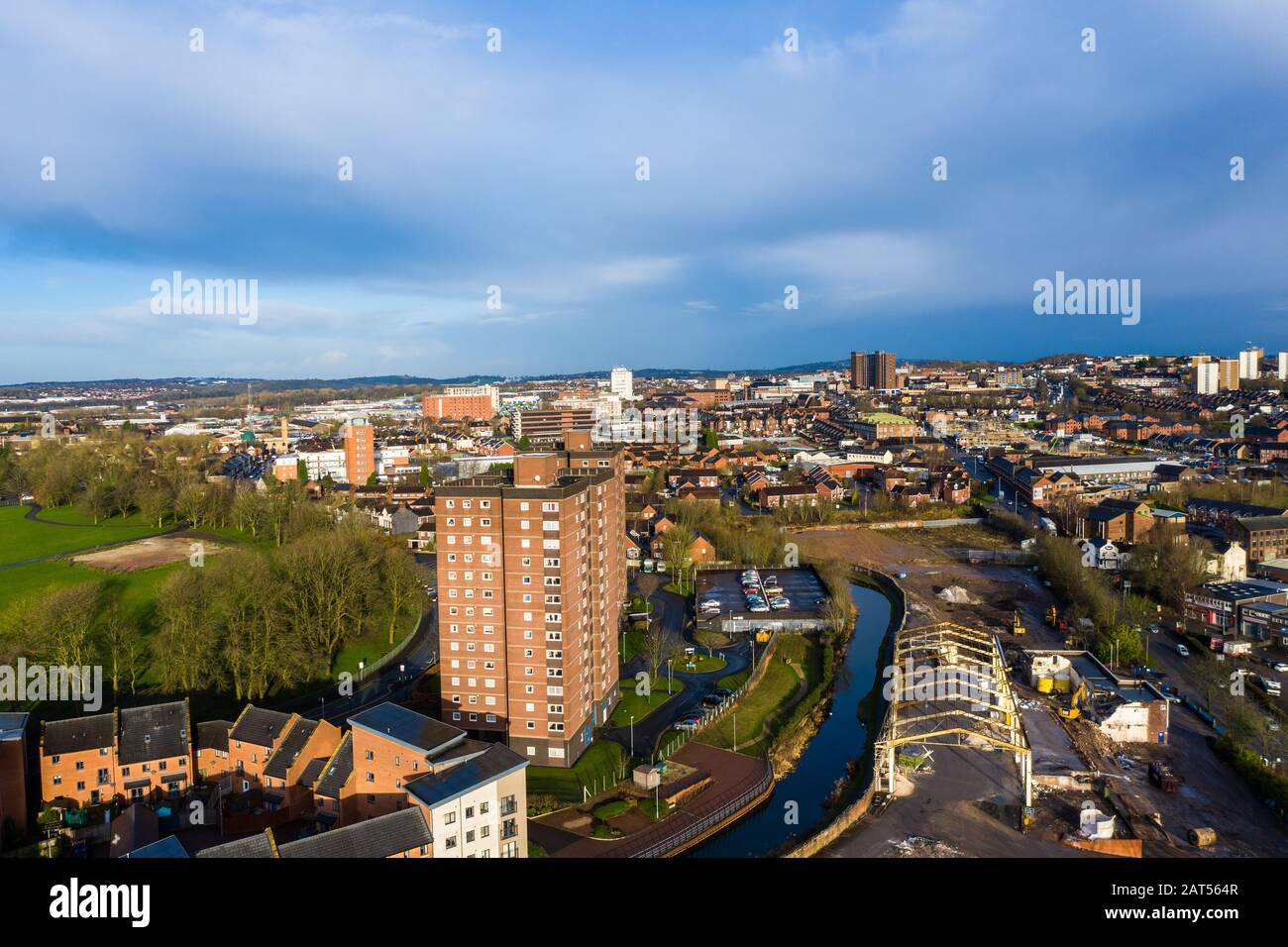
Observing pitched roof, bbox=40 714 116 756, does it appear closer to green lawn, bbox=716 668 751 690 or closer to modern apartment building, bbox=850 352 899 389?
green lawn, bbox=716 668 751 690

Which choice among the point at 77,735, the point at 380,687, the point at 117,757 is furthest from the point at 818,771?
the point at 77,735

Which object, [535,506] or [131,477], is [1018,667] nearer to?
[535,506]

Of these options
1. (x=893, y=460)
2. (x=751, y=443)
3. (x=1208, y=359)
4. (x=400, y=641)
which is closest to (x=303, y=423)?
(x=751, y=443)

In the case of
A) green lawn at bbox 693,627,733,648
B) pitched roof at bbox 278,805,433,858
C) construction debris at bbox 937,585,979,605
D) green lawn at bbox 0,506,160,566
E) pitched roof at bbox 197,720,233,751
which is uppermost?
green lawn at bbox 0,506,160,566

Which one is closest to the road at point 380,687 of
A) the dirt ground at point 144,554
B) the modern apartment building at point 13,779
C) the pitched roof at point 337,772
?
the pitched roof at point 337,772

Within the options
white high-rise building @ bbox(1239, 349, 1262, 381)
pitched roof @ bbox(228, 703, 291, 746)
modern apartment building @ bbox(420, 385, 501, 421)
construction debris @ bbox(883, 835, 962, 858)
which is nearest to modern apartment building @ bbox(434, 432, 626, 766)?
pitched roof @ bbox(228, 703, 291, 746)

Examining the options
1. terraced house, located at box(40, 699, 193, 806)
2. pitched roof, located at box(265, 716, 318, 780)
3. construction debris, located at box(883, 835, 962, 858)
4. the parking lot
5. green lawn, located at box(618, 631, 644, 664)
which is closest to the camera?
construction debris, located at box(883, 835, 962, 858)

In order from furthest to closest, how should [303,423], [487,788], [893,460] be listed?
1. [303,423]
2. [893,460]
3. [487,788]
